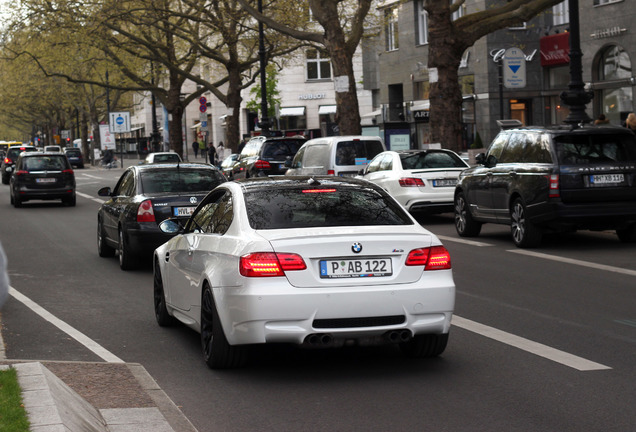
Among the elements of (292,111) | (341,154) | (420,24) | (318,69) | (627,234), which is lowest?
(627,234)

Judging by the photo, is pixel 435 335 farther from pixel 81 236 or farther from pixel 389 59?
pixel 389 59

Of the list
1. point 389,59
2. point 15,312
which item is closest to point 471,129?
point 389,59

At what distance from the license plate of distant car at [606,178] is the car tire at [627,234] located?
44.9 inches

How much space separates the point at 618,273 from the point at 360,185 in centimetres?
551

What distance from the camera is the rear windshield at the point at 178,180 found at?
1511 cm

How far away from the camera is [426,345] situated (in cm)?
796

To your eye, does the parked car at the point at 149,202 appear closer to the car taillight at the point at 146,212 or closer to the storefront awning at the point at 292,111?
the car taillight at the point at 146,212

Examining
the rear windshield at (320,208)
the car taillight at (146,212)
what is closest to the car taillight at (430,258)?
the rear windshield at (320,208)

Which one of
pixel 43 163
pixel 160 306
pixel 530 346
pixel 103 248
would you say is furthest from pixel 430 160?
pixel 43 163

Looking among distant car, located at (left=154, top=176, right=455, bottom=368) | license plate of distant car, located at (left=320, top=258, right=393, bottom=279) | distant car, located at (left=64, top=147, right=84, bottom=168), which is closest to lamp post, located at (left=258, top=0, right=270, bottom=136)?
distant car, located at (left=154, top=176, right=455, bottom=368)

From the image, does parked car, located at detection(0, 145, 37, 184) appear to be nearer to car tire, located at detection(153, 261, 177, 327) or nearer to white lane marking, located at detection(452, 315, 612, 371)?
car tire, located at detection(153, 261, 177, 327)

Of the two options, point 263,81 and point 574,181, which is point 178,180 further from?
point 263,81

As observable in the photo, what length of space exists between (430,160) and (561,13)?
71.5 feet

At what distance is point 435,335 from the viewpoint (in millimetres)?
7852
